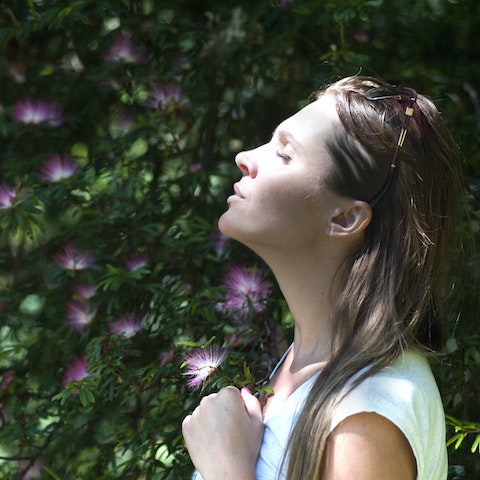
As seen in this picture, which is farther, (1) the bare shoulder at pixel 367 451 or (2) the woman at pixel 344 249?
(2) the woman at pixel 344 249

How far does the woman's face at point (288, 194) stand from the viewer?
1454 mm

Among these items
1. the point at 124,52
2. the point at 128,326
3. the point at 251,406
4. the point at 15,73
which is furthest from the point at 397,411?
the point at 15,73

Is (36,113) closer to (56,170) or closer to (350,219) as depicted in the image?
(56,170)

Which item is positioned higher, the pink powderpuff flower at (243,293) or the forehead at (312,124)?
the forehead at (312,124)

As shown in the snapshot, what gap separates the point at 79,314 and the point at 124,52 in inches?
28.2

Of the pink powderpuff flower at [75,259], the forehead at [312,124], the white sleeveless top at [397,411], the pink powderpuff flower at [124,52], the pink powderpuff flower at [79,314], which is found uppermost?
the forehead at [312,124]

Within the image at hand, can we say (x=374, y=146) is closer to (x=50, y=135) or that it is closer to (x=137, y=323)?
(x=137, y=323)

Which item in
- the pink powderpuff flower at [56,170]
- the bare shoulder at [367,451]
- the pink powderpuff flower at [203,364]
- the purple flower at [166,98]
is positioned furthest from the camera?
the purple flower at [166,98]

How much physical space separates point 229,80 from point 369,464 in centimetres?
152

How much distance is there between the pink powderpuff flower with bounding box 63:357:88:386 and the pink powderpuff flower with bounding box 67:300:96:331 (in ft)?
0.26

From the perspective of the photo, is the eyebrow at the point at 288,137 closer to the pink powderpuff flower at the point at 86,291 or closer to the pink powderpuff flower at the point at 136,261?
the pink powderpuff flower at the point at 136,261

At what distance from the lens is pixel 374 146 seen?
1455 mm

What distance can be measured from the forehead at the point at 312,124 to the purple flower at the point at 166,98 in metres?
1.02

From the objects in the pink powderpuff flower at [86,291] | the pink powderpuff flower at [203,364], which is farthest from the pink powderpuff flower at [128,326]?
the pink powderpuff flower at [203,364]
